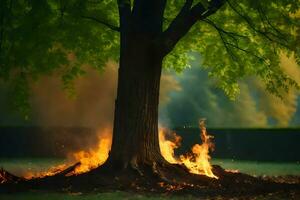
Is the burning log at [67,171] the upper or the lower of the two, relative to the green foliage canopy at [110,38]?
lower

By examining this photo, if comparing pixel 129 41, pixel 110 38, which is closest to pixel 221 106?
pixel 110 38

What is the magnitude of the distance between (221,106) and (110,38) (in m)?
34.3

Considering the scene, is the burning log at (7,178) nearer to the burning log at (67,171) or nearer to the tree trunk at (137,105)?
the burning log at (67,171)

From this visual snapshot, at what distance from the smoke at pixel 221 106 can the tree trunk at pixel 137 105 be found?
31008mm

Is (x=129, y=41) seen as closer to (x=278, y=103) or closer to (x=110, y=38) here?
(x=110, y=38)

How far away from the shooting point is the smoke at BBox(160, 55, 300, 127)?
46.8 meters

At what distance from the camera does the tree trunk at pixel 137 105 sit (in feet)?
49.9

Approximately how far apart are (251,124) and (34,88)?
21719 millimetres

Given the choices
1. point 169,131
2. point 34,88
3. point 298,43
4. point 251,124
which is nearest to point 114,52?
point 298,43

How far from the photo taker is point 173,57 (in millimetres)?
21047

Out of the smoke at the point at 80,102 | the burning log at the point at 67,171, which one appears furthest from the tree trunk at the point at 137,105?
the smoke at the point at 80,102

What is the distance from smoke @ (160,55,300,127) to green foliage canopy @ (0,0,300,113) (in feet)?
85.9

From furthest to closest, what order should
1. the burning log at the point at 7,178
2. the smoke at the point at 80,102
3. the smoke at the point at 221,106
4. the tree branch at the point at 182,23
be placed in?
1. the smoke at the point at 221,106
2. the smoke at the point at 80,102
3. the burning log at the point at 7,178
4. the tree branch at the point at 182,23

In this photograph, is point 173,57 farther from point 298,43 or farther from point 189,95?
point 189,95
